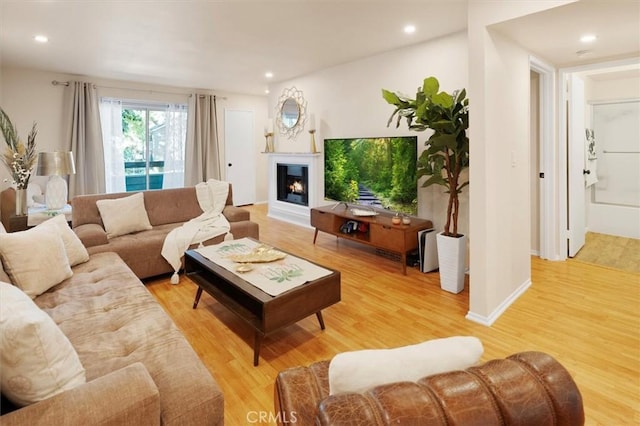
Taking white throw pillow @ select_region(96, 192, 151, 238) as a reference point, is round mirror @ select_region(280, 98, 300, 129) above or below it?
above

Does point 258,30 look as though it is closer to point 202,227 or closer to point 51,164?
point 202,227

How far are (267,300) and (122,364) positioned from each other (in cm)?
78

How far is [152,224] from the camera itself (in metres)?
3.87

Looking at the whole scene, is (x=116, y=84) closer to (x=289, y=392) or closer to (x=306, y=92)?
(x=306, y=92)

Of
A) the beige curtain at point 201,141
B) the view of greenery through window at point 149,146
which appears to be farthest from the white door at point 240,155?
the view of greenery through window at point 149,146

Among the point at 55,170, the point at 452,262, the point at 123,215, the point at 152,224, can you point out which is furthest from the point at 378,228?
the point at 55,170

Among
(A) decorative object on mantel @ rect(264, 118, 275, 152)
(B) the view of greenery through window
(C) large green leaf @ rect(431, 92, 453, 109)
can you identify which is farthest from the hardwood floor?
(B) the view of greenery through window

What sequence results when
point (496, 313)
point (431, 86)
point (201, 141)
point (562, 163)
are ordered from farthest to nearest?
point (201, 141)
point (562, 163)
point (431, 86)
point (496, 313)

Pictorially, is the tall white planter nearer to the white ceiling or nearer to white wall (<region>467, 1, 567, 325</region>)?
white wall (<region>467, 1, 567, 325</region>)

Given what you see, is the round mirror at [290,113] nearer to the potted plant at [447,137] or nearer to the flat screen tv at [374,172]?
the flat screen tv at [374,172]

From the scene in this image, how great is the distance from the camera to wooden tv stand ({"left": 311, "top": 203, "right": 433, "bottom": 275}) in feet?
11.6

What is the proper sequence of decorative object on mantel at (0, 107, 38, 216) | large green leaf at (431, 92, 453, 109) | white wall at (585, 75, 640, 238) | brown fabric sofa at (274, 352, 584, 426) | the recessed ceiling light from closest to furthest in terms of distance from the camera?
brown fabric sofa at (274, 352, 584, 426)
the recessed ceiling light
large green leaf at (431, 92, 453, 109)
decorative object on mantel at (0, 107, 38, 216)
white wall at (585, 75, 640, 238)

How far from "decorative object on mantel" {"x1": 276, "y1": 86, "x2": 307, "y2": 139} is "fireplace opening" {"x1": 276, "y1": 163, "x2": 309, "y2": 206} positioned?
573 mm

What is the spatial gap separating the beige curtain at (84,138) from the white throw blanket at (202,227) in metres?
2.76
